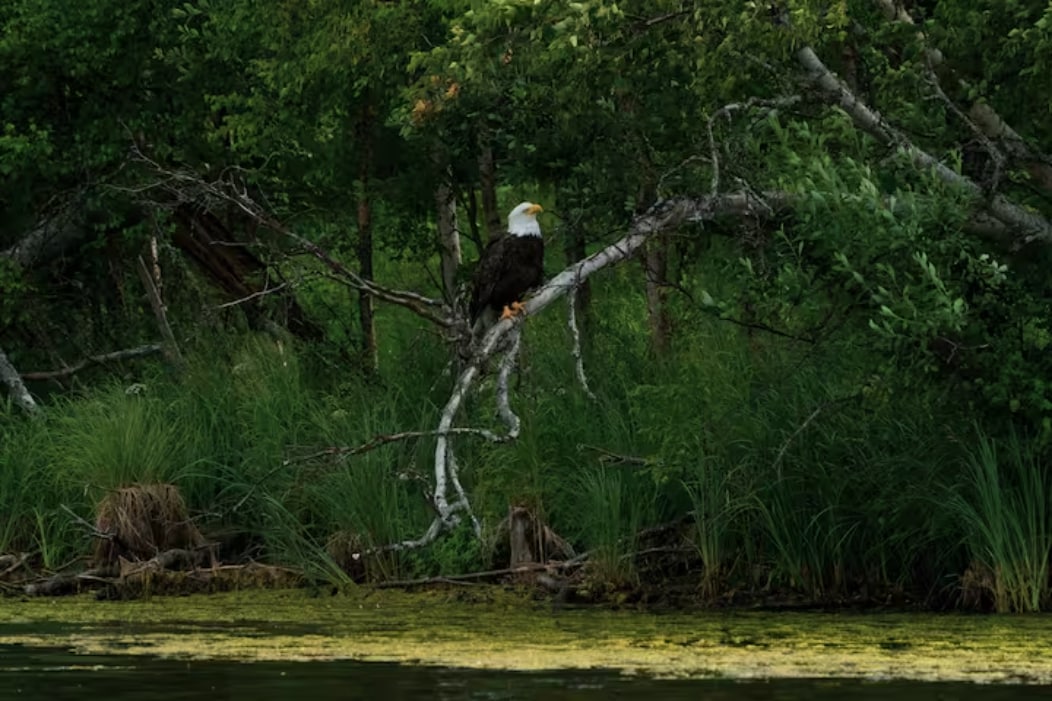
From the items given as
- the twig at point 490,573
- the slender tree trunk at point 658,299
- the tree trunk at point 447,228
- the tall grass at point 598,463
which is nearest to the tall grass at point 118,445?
Result: the tall grass at point 598,463

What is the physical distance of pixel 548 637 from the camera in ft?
36.7

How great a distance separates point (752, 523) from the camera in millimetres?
13234

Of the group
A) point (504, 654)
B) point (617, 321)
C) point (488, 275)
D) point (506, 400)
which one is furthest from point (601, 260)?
point (617, 321)

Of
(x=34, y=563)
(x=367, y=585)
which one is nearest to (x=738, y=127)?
(x=367, y=585)

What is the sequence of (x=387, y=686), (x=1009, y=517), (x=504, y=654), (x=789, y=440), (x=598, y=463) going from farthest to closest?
(x=598, y=463), (x=789, y=440), (x=1009, y=517), (x=504, y=654), (x=387, y=686)

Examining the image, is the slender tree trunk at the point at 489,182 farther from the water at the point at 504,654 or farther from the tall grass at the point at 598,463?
the water at the point at 504,654

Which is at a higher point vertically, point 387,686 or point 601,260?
point 601,260

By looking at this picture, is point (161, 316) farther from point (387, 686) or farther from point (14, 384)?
point (387, 686)

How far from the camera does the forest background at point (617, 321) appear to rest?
40.6 feet

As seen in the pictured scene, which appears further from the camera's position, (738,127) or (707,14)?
(738,127)

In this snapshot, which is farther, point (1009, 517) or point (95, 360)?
point (95, 360)

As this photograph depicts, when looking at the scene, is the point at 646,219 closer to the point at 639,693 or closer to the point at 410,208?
the point at 639,693

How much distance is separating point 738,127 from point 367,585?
3751 mm

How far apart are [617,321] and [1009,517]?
8.32m
